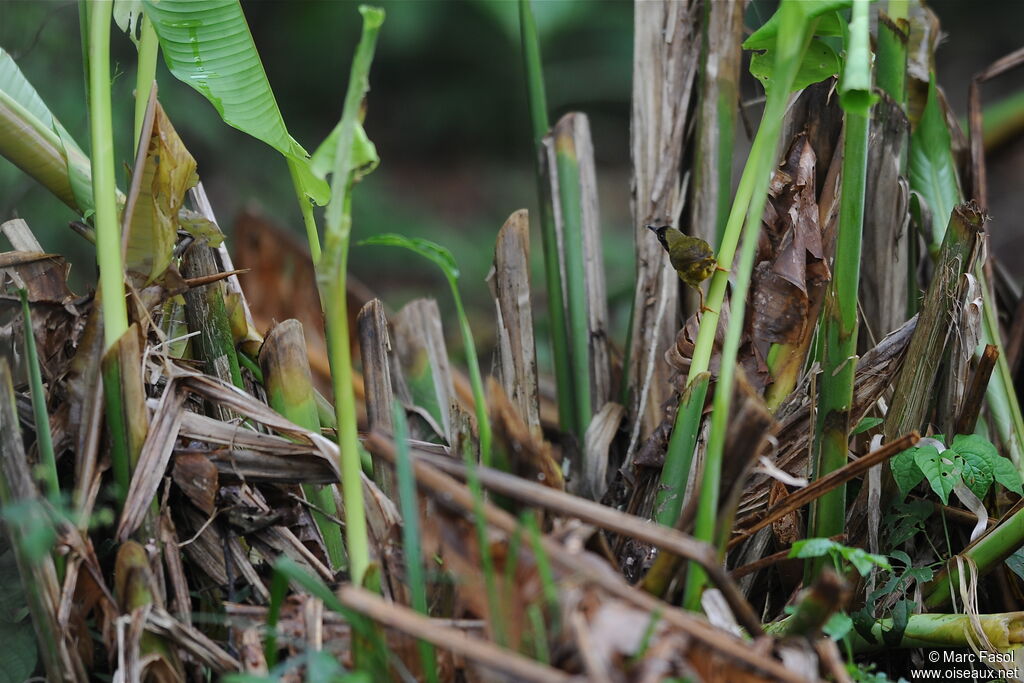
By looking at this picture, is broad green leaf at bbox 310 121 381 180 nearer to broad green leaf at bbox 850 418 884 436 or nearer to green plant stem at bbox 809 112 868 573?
green plant stem at bbox 809 112 868 573

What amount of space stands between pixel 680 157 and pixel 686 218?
2.4 inches

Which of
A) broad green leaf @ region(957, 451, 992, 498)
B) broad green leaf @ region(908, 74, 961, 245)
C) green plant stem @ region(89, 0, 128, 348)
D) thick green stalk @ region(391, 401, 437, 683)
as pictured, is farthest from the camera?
broad green leaf @ region(908, 74, 961, 245)

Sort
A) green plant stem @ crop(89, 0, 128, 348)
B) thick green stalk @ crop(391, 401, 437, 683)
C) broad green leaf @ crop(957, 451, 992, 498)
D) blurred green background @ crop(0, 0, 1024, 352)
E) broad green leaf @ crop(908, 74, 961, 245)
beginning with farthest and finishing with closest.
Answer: blurred green background @ crop(0, 0, 1024, 352)
broad green leaf @ crop(908, 74, 961, 245)
broad green leaf @ crop(957, 451, 992, 498)
green plant stem @ crop(89, 0, 128, 348)
thick green stalk @ crop(391, 401, 437, 683)

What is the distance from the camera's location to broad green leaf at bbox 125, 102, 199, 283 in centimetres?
54

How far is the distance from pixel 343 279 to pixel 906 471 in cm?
40

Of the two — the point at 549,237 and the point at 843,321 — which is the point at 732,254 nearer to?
the point at 843,321

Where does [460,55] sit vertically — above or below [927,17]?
above

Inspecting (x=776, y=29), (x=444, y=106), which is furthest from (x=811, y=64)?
(x=444, y=106)

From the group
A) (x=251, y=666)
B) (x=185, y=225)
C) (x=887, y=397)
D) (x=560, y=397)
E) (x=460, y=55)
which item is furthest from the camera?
(x=460, y=55)

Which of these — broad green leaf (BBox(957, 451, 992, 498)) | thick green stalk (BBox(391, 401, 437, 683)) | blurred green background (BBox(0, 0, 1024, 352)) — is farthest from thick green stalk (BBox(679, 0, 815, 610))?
blurred green background (BBox(0, 0, 1024, 352))

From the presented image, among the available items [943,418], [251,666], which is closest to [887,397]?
[943,418]

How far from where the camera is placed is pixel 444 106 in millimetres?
2670

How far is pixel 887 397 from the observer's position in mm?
688

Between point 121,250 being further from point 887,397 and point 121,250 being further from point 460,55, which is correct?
point 460,55
